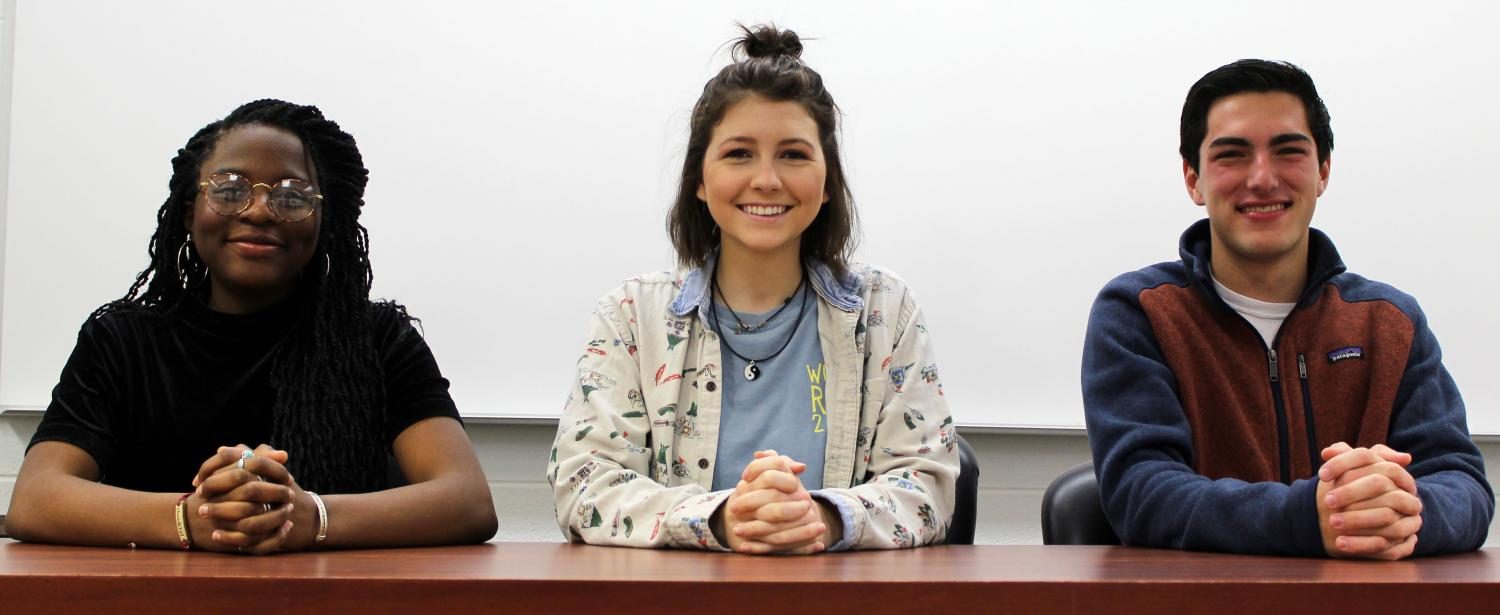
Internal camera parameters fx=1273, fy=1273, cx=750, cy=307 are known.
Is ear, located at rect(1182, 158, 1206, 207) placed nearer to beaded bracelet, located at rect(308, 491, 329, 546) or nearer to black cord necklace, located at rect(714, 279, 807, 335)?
black cord necklace, located at rect(714, 279, 807, 335)

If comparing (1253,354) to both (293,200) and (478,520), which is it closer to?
(478,520)

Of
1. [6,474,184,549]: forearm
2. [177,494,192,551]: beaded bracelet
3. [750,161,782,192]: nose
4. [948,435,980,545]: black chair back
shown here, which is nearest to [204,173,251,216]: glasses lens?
[6,474,184,549]: forearm

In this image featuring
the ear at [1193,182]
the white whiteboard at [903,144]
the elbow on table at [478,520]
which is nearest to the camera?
the elbow on table at [478,520]

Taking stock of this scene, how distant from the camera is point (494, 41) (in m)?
2.89

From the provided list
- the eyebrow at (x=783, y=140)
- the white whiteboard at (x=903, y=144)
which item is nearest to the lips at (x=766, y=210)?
the eyebrow at (x=783, y=140)

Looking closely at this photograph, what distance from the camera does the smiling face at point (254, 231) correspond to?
190 centimetres

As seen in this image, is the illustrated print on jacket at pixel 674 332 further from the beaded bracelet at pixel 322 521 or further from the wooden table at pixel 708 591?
the wooden table at pixel 708 591

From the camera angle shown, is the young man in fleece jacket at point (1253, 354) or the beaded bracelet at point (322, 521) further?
the young man in fleece jacket at point (1253, 354)

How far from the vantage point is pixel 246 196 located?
6.26 ft

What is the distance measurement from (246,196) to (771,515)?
3.20ft

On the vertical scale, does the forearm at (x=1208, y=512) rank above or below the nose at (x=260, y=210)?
below

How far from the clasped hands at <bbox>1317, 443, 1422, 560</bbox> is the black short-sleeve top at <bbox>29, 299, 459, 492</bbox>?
1234 millimetres

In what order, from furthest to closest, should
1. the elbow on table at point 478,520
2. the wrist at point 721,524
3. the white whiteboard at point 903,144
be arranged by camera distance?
the white whiteboard at point 903,144 → the elbow on table at point 478,520 → the wrist at point 721,524

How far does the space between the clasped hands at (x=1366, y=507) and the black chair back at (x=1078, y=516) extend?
448 millimetres
